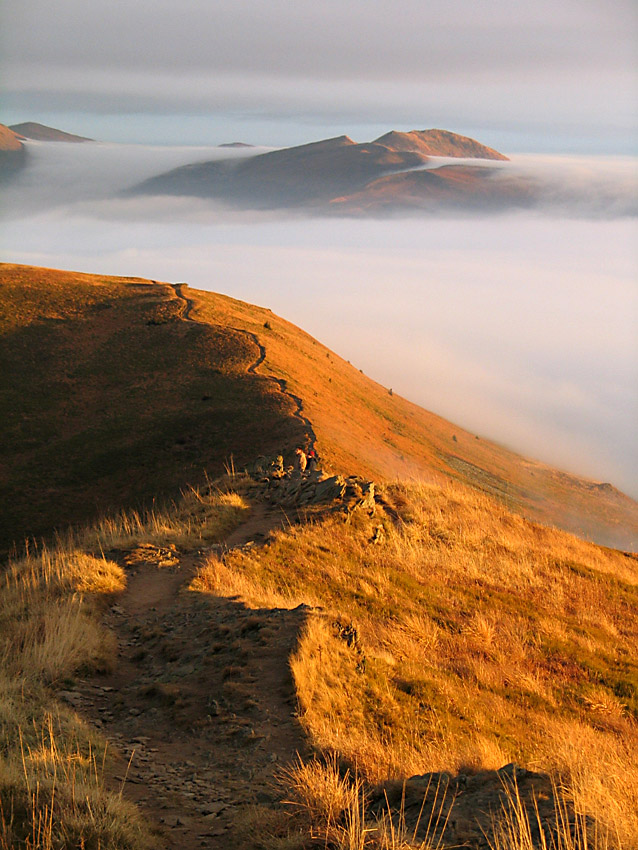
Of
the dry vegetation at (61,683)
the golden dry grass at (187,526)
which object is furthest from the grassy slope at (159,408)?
the dry vegetation at (61,683)

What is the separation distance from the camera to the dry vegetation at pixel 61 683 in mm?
3959

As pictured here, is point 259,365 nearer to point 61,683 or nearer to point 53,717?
point 61,683

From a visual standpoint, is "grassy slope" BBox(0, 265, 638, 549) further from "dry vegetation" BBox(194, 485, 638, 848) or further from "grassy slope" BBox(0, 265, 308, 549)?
"dry vegetation" BBox(194, 485, 638, 848)

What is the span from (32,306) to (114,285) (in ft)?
24.6

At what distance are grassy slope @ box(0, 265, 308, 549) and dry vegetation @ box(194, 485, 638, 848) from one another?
10470 mm

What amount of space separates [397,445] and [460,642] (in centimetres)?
3011

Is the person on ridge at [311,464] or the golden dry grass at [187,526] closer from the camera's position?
the golden dry grass at [187,526]

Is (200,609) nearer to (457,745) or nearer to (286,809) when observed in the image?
(457,745)

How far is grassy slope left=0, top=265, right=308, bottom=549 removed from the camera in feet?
90.6

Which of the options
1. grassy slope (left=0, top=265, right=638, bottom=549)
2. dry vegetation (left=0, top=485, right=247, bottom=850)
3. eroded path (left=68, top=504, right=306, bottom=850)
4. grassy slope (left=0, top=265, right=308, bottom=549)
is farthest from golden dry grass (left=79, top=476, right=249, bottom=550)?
grassy slope (left=0, top=265, right=308, bottom=549)

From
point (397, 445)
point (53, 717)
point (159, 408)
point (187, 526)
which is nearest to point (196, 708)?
point (53, 717)

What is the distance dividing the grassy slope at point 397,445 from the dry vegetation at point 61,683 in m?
10.5

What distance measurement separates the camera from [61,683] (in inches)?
278

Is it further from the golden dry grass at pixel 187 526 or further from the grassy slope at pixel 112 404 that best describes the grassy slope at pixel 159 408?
the golden dry grass at pixel 187 526
